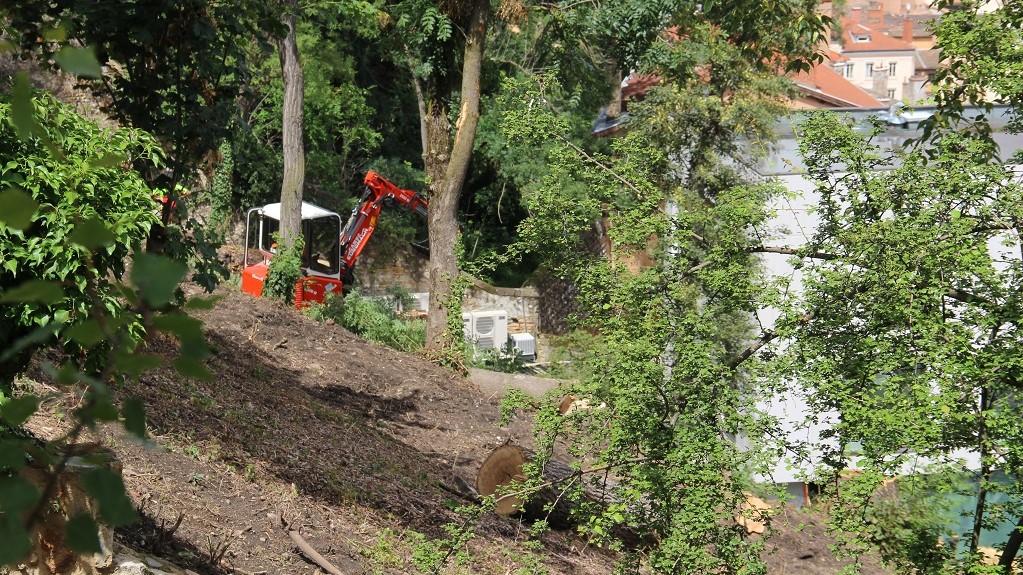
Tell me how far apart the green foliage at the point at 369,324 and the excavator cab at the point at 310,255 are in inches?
23.1

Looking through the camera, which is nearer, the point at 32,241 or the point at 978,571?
the point at 32,241

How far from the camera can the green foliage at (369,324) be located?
16203 mm

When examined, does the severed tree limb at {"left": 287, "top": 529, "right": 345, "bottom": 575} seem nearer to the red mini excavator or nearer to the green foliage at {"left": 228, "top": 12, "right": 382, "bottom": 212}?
the red mini excavator

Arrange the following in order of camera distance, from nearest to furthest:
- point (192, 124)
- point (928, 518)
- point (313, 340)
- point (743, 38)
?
point (928, 518)
point (192, 124)
point (743, 38)
point (313, 340)

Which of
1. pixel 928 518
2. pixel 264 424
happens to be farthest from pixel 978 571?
pixel 264 424

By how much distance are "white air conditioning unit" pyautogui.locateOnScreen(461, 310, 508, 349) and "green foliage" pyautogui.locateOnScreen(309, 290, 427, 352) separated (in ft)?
14.5

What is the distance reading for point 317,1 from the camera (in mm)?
19141

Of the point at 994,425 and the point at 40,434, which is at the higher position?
the point at 994,425

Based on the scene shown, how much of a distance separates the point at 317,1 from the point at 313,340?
787 cm

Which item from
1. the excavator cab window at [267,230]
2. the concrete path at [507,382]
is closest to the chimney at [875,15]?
the excavator cab window at [267,230]

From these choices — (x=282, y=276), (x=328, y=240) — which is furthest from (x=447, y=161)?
(x=328, y=240)

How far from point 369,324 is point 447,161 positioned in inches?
138

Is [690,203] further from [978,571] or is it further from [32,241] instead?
[32,241]

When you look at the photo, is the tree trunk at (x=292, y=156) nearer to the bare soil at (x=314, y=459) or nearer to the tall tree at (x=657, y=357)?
the bare soil at (x=314, y=459)
